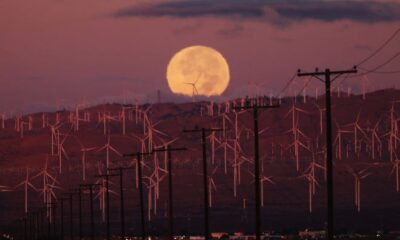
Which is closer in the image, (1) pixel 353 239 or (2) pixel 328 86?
(2) pixel 328 86

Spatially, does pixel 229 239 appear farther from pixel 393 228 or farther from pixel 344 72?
pixel 344 72

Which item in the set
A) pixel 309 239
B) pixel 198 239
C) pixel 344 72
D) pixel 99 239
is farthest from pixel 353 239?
pixel 344 72

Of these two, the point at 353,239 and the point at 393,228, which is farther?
the point at 393,228

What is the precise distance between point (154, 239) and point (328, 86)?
3937 inches

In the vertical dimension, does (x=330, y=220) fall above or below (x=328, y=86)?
below

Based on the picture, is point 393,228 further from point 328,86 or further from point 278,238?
point 328,86

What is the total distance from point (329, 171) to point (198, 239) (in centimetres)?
9711

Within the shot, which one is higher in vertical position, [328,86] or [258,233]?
[328,86]

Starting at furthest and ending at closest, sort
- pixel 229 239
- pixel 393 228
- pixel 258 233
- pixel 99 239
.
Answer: pixel 393 228 < pixel 99 239 < pixel 229 239 < pixel 258 233

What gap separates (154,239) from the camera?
166750mm

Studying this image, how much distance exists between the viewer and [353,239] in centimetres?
14588

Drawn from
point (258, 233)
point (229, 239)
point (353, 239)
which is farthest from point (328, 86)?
point (229, 239)

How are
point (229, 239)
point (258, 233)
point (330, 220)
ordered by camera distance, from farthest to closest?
point (229, 239), point (258, 233), point (330, 220)

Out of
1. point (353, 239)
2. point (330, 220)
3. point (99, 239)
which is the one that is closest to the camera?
point (330, 220)
